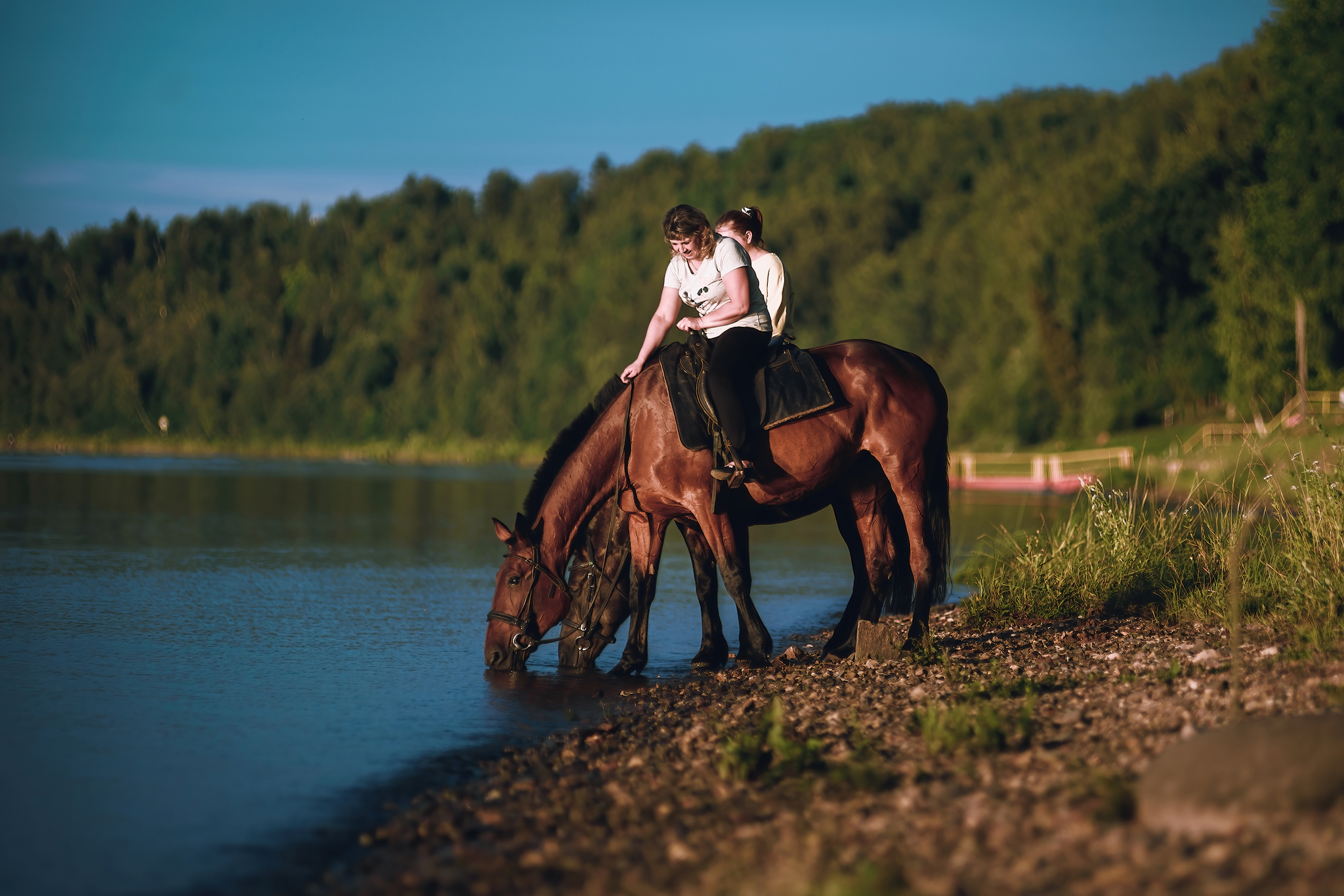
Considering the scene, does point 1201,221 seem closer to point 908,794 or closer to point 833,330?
point 833,330

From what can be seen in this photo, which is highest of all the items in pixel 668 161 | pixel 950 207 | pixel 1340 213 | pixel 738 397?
pixel 668 161

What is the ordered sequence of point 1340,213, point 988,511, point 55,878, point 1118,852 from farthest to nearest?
point 1340,213, point 988,511, point 55,878, point 1118,852

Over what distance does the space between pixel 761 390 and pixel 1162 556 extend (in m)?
3.90

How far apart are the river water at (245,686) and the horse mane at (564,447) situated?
1139 millimetres

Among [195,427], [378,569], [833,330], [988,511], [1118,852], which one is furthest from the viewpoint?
[195,427]

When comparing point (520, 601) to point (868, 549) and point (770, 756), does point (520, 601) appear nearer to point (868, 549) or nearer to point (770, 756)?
point (868, 549)

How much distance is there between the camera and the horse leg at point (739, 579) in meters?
7.77

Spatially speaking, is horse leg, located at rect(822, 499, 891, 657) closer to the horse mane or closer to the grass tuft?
the horse mane

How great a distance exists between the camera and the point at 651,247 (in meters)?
99.8

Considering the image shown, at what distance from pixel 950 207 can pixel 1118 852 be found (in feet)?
264

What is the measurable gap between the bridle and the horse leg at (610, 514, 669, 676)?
4.2 inches

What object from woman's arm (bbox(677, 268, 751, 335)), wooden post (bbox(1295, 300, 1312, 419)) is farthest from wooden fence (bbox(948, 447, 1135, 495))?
woman's arm (bbox(677, 268, 751, 335))

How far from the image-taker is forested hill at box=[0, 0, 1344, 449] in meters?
40.0

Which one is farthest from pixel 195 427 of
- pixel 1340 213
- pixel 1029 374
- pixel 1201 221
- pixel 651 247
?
pixel 1340 213
